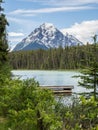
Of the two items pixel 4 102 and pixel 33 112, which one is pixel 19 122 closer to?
pixel 33 112

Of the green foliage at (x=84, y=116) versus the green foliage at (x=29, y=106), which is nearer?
the green foliage at (x=84, y=116)

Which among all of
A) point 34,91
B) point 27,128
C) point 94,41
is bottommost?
point 27,128

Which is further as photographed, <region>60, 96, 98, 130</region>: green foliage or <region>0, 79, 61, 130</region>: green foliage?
<region>0, 79, 61, 130</region>: green foliage

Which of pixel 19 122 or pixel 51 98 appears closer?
pixel 19 122

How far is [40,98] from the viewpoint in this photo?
45.0ft

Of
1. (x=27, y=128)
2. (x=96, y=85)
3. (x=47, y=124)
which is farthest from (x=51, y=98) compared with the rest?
(x=96, y=85)

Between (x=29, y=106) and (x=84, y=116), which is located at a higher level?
(x=84, y=116)

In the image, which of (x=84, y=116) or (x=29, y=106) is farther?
(x=29, y=106)

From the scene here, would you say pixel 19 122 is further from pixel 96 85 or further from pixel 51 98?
pixel 96 85

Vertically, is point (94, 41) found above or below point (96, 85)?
above

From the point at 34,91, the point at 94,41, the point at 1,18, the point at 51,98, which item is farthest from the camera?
the point at 1,18

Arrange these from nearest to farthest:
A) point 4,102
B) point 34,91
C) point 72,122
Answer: point 72,122, point 34,91, point 4,102

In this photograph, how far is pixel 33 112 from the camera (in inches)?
445

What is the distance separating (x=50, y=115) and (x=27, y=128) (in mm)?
2916
